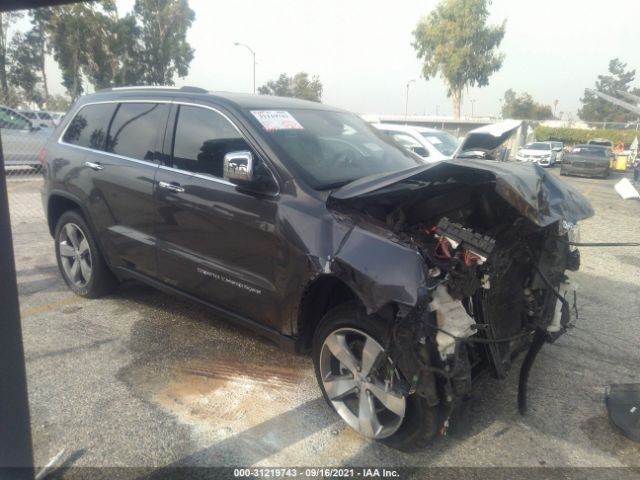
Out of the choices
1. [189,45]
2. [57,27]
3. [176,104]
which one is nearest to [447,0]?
[189,45]

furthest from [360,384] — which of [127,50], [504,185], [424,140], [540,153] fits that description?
[127,50]

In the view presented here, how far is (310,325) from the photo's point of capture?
2945 millimetres

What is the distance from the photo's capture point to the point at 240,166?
2.84m

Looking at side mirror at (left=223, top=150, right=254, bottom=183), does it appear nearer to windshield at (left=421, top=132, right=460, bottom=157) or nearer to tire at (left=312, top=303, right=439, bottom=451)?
tire at (left=312, top=303, right=439, bottom=451)

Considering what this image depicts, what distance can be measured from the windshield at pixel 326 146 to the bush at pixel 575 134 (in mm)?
48123

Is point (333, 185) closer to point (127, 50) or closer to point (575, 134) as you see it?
point (127, 50)

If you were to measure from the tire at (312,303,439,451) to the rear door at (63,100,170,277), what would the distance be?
67.5 inches

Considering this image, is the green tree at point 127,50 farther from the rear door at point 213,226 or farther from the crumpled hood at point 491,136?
the crumpled hood at point 491,136

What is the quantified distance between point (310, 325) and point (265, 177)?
3.16 feet

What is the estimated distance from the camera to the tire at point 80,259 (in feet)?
14.3

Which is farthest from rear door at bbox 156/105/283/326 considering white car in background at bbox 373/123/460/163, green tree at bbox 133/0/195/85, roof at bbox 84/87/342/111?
green tree at bbox 133/0/195/85

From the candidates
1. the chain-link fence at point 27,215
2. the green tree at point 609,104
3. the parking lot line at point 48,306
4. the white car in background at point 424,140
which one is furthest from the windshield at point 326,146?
the green tree at point 609,104

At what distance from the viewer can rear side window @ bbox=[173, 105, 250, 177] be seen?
3234mm

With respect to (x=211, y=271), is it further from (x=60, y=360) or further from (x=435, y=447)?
(x=435, y=447)
